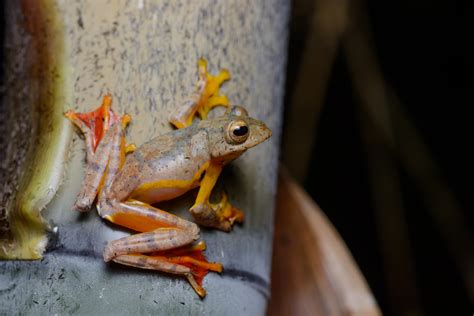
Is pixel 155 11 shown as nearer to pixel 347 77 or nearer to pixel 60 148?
pixel 60 148

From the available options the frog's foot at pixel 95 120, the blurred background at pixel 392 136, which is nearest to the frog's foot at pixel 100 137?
the frog's foot at pixel 95 120

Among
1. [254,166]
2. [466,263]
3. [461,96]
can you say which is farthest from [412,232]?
[254,166]

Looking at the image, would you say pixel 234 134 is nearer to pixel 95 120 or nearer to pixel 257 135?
pixel 257 135

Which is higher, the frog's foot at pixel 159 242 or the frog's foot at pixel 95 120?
the frog's foot at pixel 95 120

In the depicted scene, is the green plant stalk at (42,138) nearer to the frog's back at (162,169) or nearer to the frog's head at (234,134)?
the frog's back at (162,169)

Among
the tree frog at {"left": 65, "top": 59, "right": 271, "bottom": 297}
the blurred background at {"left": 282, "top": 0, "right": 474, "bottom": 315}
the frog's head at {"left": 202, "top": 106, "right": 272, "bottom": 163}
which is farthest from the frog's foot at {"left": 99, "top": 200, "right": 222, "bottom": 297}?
the blurred background at {"left": 282, "top": 0, "right": 474, "bottom": 315}

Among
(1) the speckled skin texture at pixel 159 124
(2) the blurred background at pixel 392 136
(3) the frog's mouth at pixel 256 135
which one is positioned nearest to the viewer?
(1) the speckled skin texture at pixel 159 124
